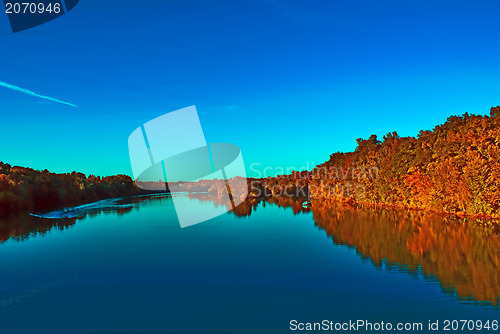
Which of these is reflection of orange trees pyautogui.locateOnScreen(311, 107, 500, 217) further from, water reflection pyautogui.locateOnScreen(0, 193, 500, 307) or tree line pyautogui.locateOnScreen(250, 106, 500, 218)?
water reflection pyautogui.locateOnScreen(0, 193, 500, 307)

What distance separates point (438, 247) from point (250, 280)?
18.4 metres

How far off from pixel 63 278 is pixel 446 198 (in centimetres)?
4981

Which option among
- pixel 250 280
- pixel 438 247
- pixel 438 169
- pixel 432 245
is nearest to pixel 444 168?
pixel 438 169

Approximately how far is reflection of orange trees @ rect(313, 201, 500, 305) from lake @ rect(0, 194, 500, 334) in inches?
3.7

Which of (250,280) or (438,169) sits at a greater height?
(438,169)

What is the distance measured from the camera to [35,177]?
117 meters

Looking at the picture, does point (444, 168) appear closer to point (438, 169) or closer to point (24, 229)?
point (438, 169)

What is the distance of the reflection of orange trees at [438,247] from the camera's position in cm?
2408

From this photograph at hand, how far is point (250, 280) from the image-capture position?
2606 centimetres

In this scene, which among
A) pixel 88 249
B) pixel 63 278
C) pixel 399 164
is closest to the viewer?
pixel 63 278

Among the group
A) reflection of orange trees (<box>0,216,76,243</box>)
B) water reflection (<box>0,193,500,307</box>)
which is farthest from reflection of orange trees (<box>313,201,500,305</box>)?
reflection of orange trees (<box>0,216,76,243</box>)

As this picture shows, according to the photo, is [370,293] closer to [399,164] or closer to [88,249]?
[88,249]

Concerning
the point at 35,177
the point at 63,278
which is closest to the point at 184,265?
the point at 63,278

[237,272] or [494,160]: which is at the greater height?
[494,160]
